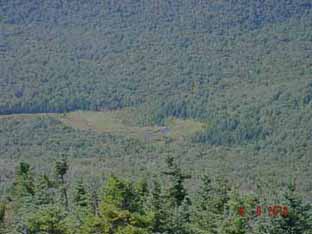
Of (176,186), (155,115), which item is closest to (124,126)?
(155,115)

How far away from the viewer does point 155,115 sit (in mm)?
100312

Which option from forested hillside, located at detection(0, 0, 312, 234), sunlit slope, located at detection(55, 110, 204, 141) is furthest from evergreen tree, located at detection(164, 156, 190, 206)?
sunlit slope, located at detection(55, 110, 204, 141)

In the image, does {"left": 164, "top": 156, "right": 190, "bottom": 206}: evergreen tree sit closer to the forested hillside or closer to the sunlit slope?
the forested hillside

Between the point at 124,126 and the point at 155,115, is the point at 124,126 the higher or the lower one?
the lower one

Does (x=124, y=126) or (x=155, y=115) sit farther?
(x=155, y=115)

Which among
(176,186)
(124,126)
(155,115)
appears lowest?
(124,126)

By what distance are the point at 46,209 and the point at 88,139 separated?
61.0m

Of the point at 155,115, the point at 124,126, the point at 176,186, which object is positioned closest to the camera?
the point at 176,186

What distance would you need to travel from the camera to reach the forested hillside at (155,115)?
31406 mm

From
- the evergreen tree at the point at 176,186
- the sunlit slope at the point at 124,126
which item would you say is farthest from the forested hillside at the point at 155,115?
the sunlit slope at the point at 124,126

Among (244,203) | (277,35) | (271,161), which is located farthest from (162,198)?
(277,35)

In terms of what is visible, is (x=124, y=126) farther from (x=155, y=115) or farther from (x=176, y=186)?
(x=176, y=186)

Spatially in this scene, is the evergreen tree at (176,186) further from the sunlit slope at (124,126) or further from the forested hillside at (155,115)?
the sunlit slope at (124,126)

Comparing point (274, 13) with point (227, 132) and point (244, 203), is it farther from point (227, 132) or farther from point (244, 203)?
point (244, 203)
